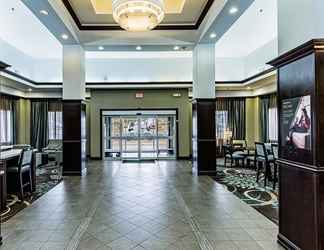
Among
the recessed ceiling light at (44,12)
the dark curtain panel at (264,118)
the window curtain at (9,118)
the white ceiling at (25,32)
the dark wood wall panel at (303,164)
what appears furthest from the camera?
the dark curtain panel at (264,118)

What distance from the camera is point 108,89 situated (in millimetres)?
12852

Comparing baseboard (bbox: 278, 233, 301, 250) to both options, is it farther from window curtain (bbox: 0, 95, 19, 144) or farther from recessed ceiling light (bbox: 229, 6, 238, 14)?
window curtain (bbox: 0, 95, 19, 144)

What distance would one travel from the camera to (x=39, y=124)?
1358 cm

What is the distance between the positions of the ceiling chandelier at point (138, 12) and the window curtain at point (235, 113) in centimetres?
923

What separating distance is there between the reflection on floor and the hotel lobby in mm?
29

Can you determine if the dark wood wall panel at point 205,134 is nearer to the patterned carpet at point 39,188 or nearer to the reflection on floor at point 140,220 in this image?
the reflection on floor at point 140,220

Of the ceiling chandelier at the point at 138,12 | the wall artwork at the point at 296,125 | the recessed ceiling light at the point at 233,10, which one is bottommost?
the wall artwork at the point at 296,125

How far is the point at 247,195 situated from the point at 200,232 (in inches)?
99.7

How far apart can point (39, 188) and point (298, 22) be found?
670cm

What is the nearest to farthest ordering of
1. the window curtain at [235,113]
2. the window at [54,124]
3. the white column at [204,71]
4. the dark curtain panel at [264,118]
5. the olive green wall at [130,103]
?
the white column at [204,71]
the dark curtain panel at [264,118]
the olive green wall at [130,103]
the window at [54,124]
the window curtain at [235,113]

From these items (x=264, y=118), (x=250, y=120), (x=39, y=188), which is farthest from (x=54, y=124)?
(x=264, y=118)

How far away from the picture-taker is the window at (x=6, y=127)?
37.9 feet

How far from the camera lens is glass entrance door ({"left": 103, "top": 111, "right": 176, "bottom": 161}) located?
1323cm

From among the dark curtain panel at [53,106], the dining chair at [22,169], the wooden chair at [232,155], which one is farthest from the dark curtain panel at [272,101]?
the dark curtain panel at [53,106]
